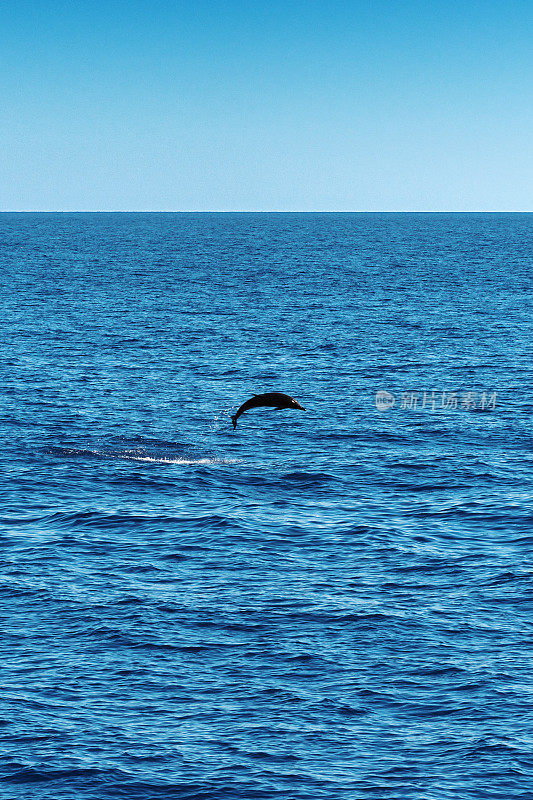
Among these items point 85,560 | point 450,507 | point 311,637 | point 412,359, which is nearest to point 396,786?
point 311,637

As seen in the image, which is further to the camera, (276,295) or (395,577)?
(276,295)

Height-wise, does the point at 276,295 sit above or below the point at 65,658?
above

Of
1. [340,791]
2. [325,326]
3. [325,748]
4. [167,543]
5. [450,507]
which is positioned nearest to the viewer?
[340,791]

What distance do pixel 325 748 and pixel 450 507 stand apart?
2484cm

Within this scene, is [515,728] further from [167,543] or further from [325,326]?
[325,326]

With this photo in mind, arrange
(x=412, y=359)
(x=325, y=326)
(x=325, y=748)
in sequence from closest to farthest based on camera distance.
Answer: (x=325, y=748) < (x=412, y=359) < (x=325, y=326)

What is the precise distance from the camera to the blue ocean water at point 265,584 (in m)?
33.6

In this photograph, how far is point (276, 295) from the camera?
550 feet

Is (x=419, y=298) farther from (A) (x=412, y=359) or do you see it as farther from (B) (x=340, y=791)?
(B) (x=340, y=791)

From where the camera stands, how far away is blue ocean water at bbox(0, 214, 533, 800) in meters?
33.6

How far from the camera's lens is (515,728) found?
35188mm

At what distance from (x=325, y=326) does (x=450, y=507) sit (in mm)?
73178

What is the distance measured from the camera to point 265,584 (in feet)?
153

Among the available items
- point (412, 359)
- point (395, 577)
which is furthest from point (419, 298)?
point (395, 577)
